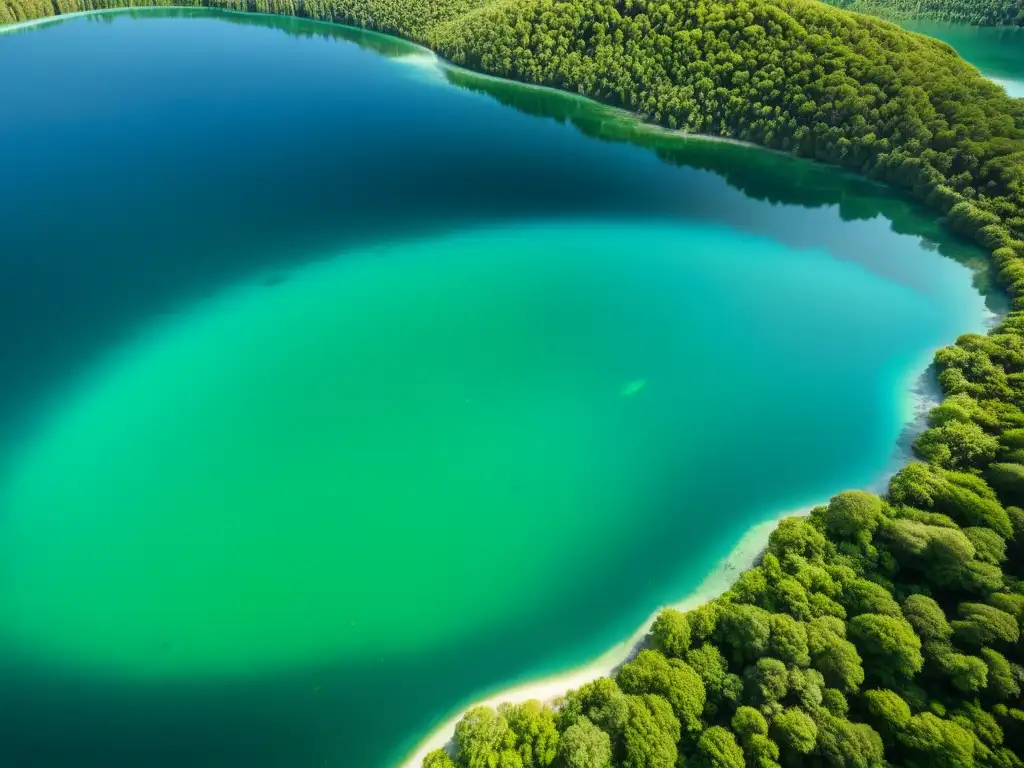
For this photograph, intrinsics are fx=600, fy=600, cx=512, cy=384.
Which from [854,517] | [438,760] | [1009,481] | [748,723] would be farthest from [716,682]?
[1009,481]

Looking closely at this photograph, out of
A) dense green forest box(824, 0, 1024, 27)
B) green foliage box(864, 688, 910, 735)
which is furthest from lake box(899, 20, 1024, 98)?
green foliage box(864, 688, 910, 735)

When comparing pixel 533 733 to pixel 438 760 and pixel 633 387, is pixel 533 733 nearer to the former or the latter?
pixel 438 760

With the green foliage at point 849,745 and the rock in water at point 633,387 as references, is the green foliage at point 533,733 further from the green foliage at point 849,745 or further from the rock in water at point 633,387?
the rock in water at point 633,387

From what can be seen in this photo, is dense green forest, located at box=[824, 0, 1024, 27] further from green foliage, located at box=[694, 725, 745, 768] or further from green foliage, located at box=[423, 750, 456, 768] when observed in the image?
green foliage, located at box=[423, 750, 456, 768]

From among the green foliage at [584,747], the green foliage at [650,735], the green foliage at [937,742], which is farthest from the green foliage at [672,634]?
the green foliage at [937,742]

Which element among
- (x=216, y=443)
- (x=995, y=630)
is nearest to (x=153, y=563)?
(x=216, y=443)

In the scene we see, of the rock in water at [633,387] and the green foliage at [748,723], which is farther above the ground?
the green foliage at [748,723]

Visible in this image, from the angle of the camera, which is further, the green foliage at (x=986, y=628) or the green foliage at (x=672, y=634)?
the green foliage at (x=672, y=634)
